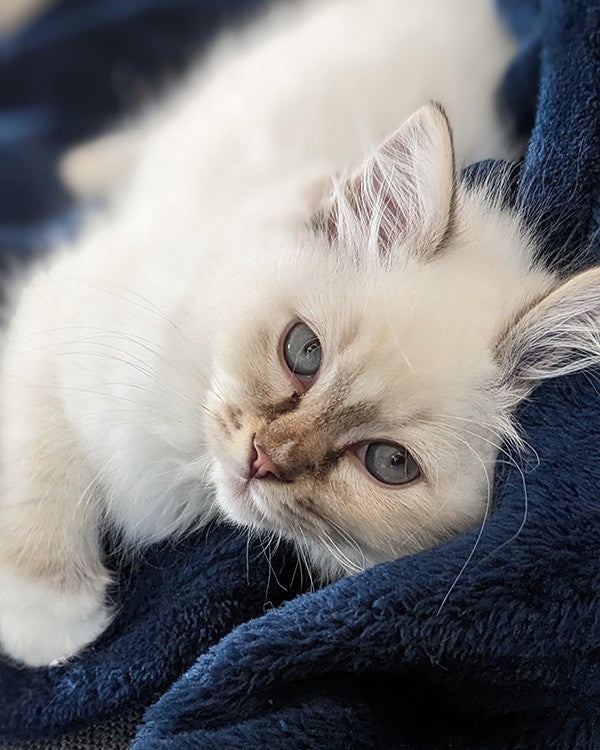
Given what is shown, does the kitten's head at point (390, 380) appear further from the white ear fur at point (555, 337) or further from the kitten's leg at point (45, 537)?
the kitten's leg at point (45, 537)

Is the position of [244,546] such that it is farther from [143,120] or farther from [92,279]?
[143,120]

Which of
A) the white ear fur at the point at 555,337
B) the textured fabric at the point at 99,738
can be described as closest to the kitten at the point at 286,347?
the white ear fur at the point at 555,337

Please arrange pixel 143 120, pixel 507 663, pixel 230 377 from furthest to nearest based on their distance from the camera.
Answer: pixel 143 120, pixel 230 377, pixel 507 663

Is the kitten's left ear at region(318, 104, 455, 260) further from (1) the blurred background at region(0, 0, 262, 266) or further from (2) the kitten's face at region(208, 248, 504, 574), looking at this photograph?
(1) the blurred background at region(0, 0, 262, 266)

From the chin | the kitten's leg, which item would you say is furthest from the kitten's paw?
the chin

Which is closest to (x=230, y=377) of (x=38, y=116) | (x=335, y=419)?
(x=335, y=419)

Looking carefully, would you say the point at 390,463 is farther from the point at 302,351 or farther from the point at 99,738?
the point at 99,738

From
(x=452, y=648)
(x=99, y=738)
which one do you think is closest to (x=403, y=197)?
(x=452, y=648)
